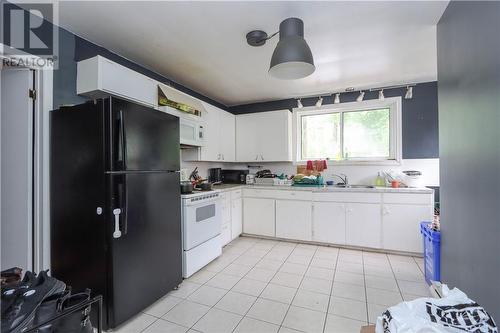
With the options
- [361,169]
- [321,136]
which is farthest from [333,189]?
[321,136]

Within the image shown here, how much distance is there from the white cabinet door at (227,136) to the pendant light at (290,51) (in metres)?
1.96

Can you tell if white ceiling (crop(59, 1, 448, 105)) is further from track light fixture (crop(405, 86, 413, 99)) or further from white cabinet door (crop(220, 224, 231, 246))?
white cabinet door (crop(220, 224, 231, 246))

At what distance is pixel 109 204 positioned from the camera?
1675mm

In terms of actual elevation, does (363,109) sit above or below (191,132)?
above

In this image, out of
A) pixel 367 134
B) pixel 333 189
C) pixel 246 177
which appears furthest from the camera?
pixel 246 177

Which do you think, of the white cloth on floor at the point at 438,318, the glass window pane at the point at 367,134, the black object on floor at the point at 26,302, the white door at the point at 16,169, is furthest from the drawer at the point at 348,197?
the white door at the point at 16,169

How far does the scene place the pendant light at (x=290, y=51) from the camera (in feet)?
5.66

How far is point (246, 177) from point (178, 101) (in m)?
1.94

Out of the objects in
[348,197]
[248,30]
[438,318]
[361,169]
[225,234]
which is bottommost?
[225,234]

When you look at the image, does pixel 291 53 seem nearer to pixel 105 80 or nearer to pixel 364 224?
pixel 105 80

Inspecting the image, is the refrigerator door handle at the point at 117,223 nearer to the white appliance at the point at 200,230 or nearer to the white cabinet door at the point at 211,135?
the white appliance at the point at 200,230

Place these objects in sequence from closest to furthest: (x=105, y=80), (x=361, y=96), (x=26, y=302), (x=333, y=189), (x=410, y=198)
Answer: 1. (x=26, y=302)
2. (x=105, y=80)
3. (x=410, y=198)
4. (x=333, y=189)
5. (x=361, y=96)

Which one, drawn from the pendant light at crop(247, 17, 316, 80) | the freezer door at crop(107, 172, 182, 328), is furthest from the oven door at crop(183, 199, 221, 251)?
the pendant light at crop(247, 17, 316, 80)

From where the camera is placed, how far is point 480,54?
133cm
